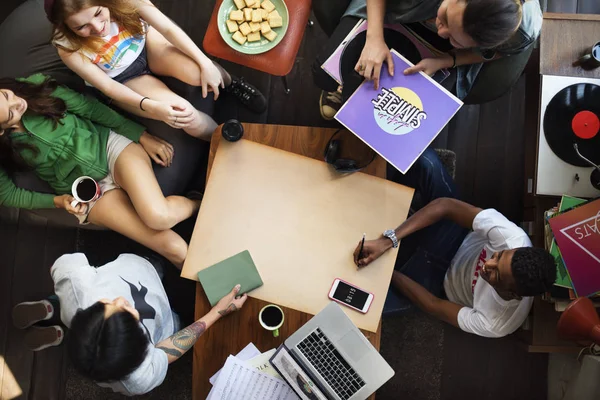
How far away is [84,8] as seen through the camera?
1547 mm

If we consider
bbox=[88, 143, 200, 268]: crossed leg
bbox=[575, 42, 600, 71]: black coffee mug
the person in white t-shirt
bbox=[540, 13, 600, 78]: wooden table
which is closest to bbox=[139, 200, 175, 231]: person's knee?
bbox=[88, 143, 200, 268]: crossed leg

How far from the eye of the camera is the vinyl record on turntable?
164 centimetres

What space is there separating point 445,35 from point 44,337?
216cm

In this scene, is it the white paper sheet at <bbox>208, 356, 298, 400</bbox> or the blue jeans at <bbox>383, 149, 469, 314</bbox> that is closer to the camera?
the white paper sheet at <bbox>208, 356, 298, 400</bbox>

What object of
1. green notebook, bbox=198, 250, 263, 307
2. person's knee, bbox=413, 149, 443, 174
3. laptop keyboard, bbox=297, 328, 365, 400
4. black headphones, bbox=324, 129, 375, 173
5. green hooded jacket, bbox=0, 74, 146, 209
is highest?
black headphones, bbox=324, 129, 375, 173

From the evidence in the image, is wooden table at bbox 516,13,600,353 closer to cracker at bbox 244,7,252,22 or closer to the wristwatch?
the wristwatch

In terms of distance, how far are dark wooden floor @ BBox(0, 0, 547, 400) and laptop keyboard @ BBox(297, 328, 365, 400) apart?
0.96 m

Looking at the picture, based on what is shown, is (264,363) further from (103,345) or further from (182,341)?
(103,345)

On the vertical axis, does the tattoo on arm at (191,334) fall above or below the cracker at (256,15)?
below

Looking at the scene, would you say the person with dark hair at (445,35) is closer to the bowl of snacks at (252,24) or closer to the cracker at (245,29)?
the bowl of snacks at (252,24)

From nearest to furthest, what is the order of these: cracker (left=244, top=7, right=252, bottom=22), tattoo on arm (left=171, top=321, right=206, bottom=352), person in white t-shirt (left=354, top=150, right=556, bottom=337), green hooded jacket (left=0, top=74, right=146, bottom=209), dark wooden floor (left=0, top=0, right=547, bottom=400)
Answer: person in white t-shirt (left=354, top=150, right=556, bottom=337) → tattoo on arm (left=171, top=321, right=206, bottom=352) → green hooded jacket (left=0, top=74, right=146, bottom=209) → cracker (left=244, top=7, right=252, bottom=22) → dark wooden floor (left=0, top=0, right=547, bottom=400)

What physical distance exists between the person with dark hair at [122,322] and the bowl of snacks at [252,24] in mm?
1006

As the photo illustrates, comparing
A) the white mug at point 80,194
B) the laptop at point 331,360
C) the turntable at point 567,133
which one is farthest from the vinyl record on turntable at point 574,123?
the white mug at point 80,194

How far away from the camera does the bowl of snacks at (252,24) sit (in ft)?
6.15
